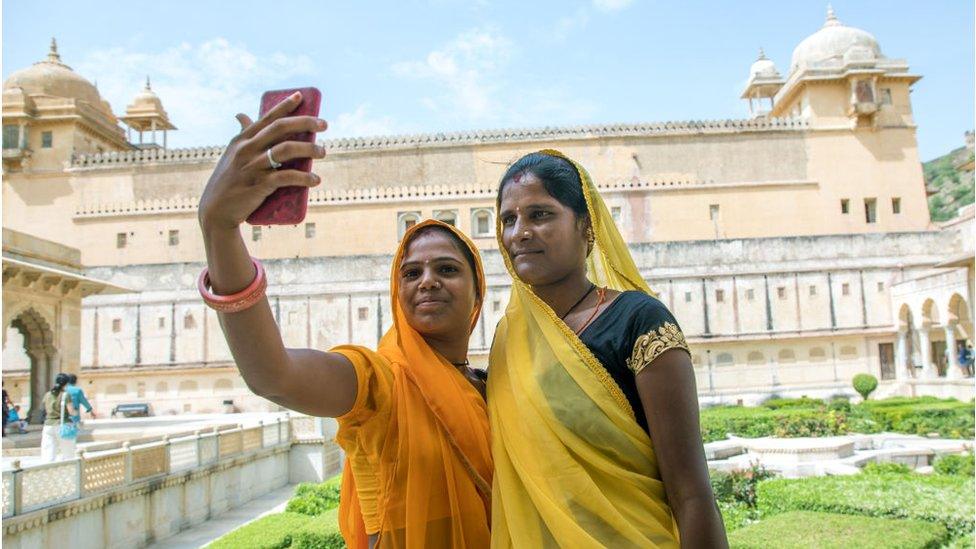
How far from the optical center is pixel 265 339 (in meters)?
1.52

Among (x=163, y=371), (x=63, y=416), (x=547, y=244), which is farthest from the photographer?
(x=163, y=371)

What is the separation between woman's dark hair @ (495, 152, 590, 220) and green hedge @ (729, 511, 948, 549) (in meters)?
3.90

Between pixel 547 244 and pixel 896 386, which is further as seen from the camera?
pixel 896 386

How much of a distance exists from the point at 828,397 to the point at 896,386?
6.19 ft

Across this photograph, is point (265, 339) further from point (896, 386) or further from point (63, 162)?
point (63, 162)

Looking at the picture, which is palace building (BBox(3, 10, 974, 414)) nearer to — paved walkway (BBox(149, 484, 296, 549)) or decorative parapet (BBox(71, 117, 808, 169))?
decorative parapet (BBox(71, 117, 808, 169))

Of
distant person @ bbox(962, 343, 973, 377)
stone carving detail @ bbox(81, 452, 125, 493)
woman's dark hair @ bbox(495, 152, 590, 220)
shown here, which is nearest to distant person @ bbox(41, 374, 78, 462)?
stone carving detail @ bbox(81, 452, 125, 493)

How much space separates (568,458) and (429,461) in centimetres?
42

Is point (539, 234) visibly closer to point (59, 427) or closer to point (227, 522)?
point (227, 522)

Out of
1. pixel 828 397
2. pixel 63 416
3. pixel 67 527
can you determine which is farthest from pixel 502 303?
pixel 67 527

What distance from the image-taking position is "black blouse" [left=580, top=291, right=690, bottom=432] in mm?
1666

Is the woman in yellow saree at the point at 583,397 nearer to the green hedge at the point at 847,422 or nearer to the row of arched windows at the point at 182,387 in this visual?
the green hedge at the point at 847,422

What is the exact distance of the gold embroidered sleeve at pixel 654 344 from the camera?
1.65 m

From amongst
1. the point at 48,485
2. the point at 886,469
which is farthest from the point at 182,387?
the point at 886,469
